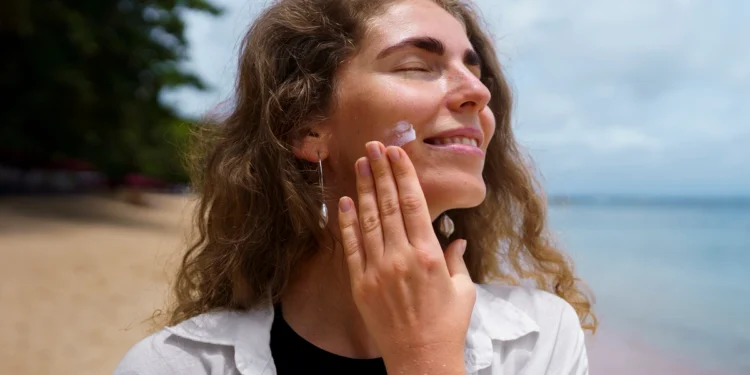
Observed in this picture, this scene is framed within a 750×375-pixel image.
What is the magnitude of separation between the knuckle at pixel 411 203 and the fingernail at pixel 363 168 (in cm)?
13

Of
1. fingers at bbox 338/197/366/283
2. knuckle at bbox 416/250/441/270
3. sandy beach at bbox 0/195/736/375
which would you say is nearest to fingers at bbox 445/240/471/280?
knuckle at bbox 416/250/441/270

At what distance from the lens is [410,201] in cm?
158

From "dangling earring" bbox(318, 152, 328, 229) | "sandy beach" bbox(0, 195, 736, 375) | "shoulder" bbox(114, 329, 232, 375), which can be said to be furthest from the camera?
"sandy beach" bbox(0, 195, 736, 375)

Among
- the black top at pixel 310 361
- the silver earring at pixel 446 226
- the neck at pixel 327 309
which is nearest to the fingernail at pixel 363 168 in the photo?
the neck at pixel 327 309

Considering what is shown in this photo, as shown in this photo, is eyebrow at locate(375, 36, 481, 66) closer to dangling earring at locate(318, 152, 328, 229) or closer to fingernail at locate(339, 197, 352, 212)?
dangling earring at locate(318, 152, 328, 229)

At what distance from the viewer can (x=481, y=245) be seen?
8.26 ft

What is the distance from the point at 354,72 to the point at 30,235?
35.9 feet

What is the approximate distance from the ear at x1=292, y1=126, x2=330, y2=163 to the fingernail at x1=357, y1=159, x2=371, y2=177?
382 mm

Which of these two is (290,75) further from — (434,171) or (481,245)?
(481,245)

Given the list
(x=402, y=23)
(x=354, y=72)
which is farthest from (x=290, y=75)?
(x=402, y=23)

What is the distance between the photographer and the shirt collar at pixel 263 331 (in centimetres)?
181

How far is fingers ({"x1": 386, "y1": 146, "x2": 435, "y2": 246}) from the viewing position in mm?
1560

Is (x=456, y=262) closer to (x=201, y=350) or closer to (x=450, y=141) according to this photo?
(x=450, y=141)

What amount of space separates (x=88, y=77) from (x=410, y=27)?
15.4m
